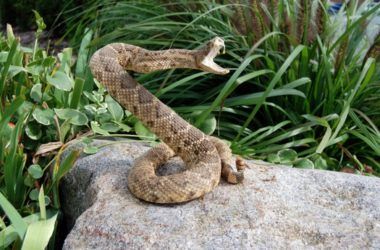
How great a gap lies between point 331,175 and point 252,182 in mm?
518

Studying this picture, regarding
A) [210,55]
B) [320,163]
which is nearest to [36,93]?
[210,55]

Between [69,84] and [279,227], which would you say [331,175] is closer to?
[279,227]

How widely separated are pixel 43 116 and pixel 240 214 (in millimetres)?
1555

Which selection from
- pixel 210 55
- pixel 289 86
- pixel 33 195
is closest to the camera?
pixel 210 55

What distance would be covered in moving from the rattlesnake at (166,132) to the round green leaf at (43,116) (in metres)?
0.51

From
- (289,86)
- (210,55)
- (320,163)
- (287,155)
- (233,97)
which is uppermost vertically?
(210,55)

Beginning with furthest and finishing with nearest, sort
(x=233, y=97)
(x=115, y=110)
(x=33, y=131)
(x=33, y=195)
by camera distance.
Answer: (x=233, y=97), (x=115, y=110), (x=33, y=131), (x=33, y=195)

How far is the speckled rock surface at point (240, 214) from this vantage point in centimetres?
277

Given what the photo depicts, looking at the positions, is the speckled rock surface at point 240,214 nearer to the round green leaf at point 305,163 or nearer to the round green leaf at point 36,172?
the round green leaf at point 36,172

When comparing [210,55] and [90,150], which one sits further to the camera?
[90,150]

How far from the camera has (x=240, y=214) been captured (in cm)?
296

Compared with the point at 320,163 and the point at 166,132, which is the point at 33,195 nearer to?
the point at 166,132

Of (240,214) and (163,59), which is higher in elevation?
(163,59)

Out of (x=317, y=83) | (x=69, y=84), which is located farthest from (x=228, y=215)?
(x=317, y=83)
